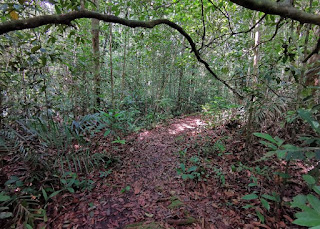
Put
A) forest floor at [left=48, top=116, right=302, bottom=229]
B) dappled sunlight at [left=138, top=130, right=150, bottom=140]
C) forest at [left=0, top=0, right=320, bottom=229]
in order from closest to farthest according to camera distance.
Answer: forest at [left=0, top=0, right=320, bottom=229]
forest floor at [left=48, top=116, right=302, bottom=229]
dappled sunlight at [left=138, top=130, right=150, bottom=140]

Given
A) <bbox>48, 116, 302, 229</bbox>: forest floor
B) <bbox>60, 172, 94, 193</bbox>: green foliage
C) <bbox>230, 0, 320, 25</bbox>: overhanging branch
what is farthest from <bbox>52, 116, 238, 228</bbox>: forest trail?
<bbox>230, 0, 320, 25</bbox>: overhanging branch

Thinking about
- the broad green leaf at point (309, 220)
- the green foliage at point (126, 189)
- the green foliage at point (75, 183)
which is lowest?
the green foliage at point (126, 189)

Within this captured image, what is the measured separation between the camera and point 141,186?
123 inches

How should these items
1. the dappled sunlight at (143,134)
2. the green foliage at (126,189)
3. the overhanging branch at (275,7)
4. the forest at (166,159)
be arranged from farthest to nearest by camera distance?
1. the dappled sunlight at (143,134)
2. the green foliage at (126,189)
3. the forest at (166,159)
4. the overhanging branch at (275,7)

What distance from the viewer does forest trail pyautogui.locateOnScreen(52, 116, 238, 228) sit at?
90.5 inches

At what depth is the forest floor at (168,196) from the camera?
7.44 feet

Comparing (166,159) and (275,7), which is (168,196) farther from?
(275,7)

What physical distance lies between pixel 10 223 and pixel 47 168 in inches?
34.6

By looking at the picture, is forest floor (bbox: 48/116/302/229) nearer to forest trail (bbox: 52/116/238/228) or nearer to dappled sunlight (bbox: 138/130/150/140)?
forest trail (bbox: 52/116/238/228)

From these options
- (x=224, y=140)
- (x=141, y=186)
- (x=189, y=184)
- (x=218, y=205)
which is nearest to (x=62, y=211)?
(x=141, y=186)

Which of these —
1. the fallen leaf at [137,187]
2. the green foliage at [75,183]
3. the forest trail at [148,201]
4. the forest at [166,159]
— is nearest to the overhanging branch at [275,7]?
the forest at [166,159]

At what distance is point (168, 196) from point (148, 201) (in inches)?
13.5

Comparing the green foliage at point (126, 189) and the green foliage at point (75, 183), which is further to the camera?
the green foliage at point (126, 189)

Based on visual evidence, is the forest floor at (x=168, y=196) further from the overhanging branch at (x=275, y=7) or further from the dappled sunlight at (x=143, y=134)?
the overhanging branch at (x=275, y=7)
